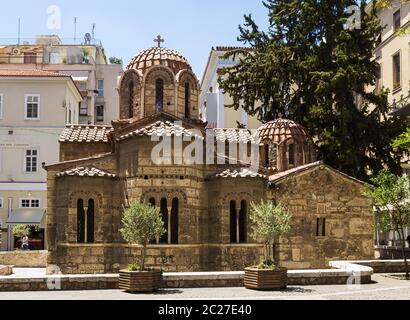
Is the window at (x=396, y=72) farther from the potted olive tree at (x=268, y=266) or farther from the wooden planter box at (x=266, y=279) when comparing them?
the wooden planter box at (x=266, y=279)

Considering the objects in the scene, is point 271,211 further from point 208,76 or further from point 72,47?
point 72,47

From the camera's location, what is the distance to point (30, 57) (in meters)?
44.9

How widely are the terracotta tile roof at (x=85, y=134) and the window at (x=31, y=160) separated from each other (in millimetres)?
10955

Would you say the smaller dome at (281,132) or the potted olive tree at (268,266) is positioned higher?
the smaller dome at (281,132)

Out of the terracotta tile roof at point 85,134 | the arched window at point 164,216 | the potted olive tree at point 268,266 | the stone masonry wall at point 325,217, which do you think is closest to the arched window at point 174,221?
the arched window at point 164,216

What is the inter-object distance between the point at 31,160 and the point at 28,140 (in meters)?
1.12

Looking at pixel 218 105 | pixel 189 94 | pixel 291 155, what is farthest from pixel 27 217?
pixel 291 155

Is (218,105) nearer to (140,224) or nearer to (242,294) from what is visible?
(140,224)

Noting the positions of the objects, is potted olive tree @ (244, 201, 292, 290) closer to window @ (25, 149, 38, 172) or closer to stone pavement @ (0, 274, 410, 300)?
stone pavement @ (0, 274, 410, 300)

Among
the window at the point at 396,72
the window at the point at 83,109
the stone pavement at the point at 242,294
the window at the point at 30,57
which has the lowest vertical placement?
the stone pavement at the point at 242,294

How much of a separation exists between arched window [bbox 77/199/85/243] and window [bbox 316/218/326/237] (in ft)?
25.5

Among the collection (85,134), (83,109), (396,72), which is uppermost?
(83,109)

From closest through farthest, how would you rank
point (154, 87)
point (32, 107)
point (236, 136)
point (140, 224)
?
point (140, 224)
point (154, 87)
point (236, 136)
point (32, 107)

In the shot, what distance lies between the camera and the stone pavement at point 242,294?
13227mm
